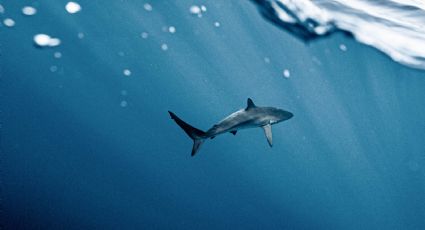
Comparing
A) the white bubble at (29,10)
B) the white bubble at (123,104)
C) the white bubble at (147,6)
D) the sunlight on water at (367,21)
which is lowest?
the white bubble at (123,104)

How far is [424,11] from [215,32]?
9743mm

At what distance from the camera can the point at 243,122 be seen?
170 inches

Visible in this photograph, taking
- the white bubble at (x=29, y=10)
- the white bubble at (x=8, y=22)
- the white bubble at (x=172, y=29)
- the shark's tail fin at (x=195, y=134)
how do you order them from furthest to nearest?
1. the white bubble at (x=8, y=22)
2. the white bubble at (x=29, y=10)
3. the white bubble at (x=172, y=29)
4. the shark's tail fin at (x=195, y=134)

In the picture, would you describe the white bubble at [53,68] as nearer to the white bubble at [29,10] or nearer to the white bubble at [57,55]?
the white bubble at [57,55]

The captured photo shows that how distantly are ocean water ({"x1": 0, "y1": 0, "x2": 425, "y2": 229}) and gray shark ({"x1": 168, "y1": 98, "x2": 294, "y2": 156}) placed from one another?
5917 millimetres

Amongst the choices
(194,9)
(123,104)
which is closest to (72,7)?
(194,9)

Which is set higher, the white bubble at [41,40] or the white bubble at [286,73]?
the white bubble at [286,73]

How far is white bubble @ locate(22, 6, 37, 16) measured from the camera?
19.4 m

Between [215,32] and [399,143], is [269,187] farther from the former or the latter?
[215,32]

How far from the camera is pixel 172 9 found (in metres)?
14.8

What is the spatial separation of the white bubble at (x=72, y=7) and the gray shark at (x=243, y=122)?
58.4ft

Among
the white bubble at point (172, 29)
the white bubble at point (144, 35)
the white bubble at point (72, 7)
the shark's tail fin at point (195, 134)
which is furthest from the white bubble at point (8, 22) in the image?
the shark's tail fin at point (195, 134)

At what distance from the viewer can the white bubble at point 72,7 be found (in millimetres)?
18806

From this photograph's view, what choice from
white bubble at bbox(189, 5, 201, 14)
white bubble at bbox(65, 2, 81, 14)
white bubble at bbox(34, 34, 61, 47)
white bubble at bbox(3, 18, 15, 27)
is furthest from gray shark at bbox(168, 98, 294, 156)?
white bubble at bbox(34, 34, 61, 47)
